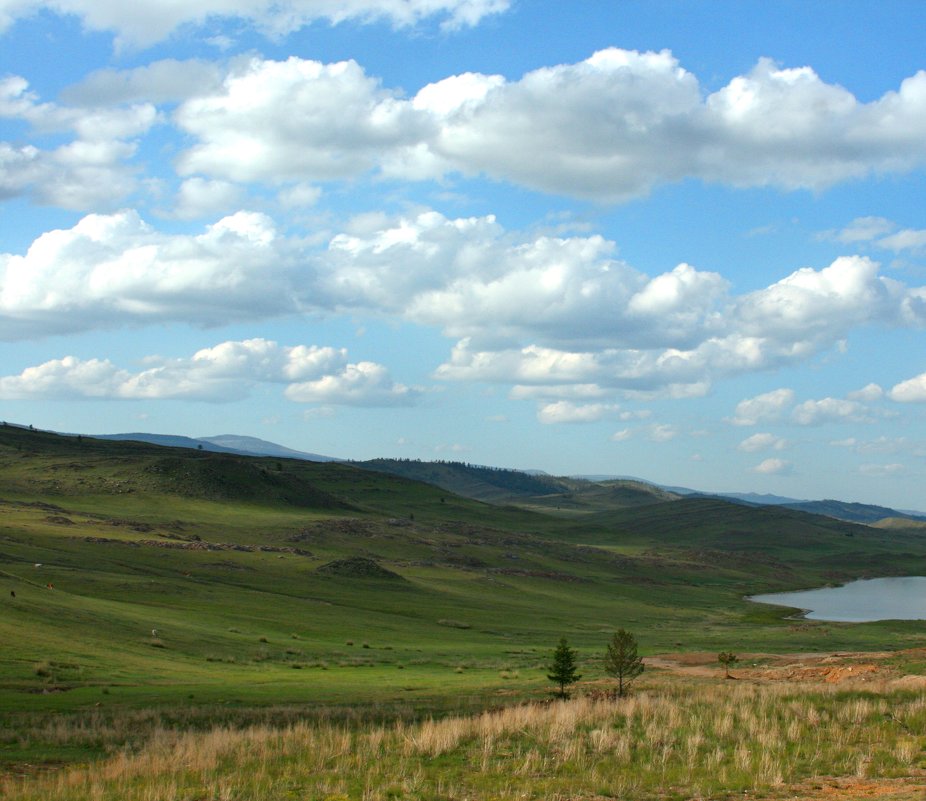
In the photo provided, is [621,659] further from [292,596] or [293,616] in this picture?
[292,596]

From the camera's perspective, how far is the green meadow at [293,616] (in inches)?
990

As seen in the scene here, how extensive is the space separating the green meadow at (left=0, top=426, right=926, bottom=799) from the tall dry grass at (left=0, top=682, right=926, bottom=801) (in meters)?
0.25

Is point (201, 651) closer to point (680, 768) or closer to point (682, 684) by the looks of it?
point (682, 684)

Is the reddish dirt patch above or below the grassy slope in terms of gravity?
above

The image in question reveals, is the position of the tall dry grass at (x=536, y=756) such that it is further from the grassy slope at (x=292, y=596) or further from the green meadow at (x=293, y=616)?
the grassy slope at (x=292, y=596)

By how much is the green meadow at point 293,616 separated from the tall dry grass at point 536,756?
0.82 feet

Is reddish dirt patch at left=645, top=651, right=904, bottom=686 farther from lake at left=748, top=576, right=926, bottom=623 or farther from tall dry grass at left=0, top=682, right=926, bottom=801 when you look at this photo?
lake at left=748, top=576, right=926, bottom=623

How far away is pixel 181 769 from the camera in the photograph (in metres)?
17.6

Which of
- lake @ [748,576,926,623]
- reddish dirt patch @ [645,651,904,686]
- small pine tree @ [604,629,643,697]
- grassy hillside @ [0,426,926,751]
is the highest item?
small pine tree @ [604,629,643,697]

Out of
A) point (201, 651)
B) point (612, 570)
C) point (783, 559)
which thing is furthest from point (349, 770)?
point (783, 559)

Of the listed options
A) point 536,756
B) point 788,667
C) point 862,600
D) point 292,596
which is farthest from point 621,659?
point 862,600

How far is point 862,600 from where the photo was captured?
117 m

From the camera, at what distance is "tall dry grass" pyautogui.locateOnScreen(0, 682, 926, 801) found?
15.7 meters

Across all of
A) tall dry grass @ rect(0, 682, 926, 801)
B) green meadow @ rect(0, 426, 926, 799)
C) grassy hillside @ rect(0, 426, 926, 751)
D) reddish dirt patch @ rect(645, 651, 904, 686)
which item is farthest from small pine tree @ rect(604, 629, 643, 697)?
reddish dirt patch @ rect(645, 651, 904, 686)
